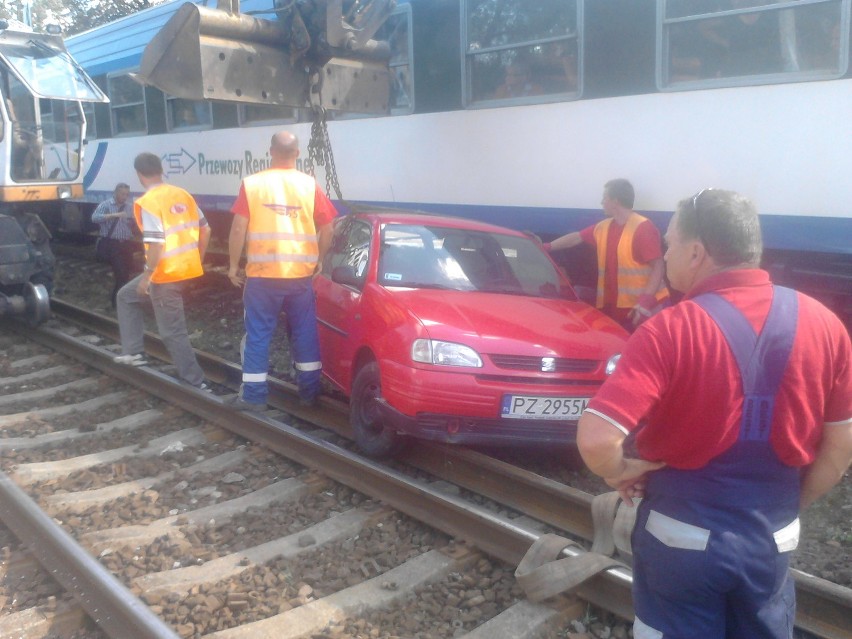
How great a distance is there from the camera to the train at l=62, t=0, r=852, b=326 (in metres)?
5.56

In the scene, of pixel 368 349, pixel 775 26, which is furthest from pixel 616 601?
pixel 775 26

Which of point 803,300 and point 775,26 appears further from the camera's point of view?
point 775,26

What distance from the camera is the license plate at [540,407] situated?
4785 millimetres

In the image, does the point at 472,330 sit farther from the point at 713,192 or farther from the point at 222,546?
the point at 713,192

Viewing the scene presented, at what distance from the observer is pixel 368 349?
5441 millimetres

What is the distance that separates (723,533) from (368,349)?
3.57 m

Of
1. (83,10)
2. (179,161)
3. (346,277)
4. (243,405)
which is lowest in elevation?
(243,405)

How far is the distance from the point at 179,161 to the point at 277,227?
641cm

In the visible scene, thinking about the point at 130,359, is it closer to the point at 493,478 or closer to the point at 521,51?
the point at 493,478

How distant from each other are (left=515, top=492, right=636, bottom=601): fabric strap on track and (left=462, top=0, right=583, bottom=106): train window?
163 inches

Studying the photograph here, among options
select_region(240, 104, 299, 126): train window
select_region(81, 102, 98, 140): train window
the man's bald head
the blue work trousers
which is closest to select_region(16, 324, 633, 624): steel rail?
the blue work trousers

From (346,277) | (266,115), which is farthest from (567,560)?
(266,115)

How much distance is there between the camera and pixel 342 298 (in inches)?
233

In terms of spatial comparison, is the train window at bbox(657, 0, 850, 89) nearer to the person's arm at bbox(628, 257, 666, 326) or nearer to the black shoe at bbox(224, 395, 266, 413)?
the person's arm at bbox(628, 257, 666, 326)
